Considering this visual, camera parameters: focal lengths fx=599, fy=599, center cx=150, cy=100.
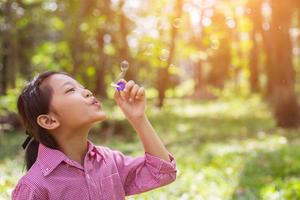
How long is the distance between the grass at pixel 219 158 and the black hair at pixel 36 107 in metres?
2.13

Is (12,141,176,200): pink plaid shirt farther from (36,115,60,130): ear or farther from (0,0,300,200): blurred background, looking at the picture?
(0,0,300,200): blurred background

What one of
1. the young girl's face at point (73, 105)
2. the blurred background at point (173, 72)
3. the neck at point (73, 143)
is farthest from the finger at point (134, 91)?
the blurred background at point (173, 72)

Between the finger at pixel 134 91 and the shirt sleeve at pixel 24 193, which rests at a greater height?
the finger at pixel 134 91

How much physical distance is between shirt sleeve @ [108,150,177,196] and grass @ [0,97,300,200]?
211 centimetres

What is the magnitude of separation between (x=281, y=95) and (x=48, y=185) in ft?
38.7

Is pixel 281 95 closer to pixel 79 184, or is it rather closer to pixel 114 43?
pixel 114 43

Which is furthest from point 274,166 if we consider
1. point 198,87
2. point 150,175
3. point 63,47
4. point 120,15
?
point 198,87

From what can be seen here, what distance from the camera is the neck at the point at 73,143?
302cm

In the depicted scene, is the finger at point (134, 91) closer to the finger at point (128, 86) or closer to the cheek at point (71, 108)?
the finger at point (128, 86)

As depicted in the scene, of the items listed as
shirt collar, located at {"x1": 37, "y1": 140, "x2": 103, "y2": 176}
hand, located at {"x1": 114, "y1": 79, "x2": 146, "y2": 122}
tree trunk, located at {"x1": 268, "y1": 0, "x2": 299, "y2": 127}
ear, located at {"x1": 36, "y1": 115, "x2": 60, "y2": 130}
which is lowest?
tree trunk, located at {"x1": 268, "y1": 0, "x2": 299, "y2": 127}

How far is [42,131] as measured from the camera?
9.92ft

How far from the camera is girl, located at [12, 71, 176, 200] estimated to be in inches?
113

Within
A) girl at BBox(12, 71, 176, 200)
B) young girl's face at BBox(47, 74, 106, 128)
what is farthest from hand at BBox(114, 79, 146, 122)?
young girl's face at BBox(47, 74, 106, 128)

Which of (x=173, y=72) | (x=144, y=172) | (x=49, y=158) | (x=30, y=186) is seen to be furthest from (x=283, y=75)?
(x=30, y=186)
